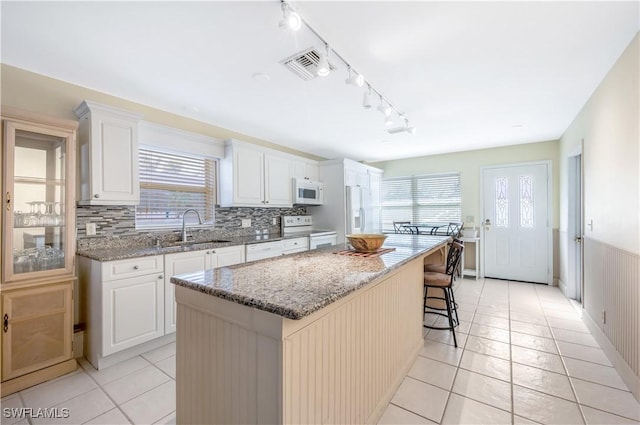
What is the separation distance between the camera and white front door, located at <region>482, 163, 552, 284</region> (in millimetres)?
4707

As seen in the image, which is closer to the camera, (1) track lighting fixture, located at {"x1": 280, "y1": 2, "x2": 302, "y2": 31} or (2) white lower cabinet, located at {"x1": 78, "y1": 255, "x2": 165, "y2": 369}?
(1) track lighting fixture, located at {"x1": 280, "y1": 2, "x2": 302, "y2": 31}

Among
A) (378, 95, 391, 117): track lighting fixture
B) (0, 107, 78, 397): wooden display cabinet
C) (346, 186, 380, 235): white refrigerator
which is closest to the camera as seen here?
(0, 107, 78, 397): wooden display cabinet

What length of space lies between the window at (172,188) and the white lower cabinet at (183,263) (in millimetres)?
674

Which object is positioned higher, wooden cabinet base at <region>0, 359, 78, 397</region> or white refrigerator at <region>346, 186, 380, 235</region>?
white refrigerator at <region>346, 186, 380, 235</region>

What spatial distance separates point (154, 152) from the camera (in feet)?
10.4

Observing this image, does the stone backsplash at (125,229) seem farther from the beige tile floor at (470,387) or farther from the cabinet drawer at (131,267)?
the beige tile floor at (470,387)

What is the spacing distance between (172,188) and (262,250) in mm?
1293

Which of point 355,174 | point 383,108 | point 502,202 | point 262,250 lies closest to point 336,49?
point 383,108

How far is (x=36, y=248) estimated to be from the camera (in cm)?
221

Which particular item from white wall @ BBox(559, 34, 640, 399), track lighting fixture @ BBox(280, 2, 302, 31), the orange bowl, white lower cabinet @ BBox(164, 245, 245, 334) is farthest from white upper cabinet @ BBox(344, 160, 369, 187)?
track lighting fixture @ BBox(280, 2, 302, 31)

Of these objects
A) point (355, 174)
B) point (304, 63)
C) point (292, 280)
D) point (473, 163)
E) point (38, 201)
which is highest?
point (304, 63)

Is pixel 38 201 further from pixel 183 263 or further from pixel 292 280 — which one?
pixel 292 280

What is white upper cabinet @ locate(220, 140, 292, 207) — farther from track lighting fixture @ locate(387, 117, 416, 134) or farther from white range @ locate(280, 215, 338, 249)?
track lighting fixture @ locate(387, 117, 416, 134)

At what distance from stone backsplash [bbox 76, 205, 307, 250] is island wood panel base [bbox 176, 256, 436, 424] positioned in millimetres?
1788
